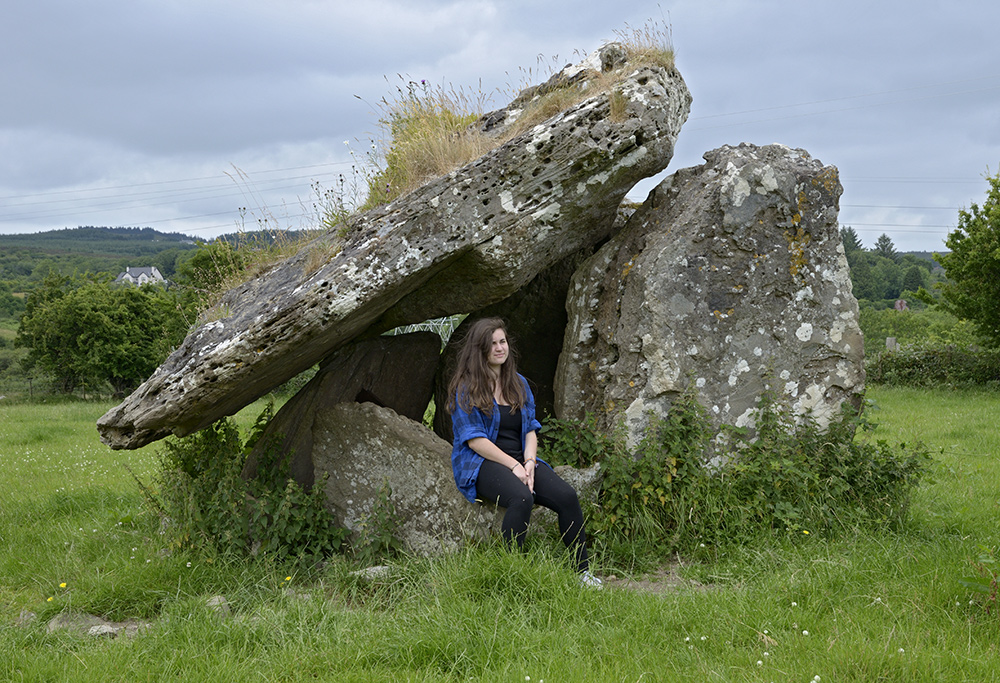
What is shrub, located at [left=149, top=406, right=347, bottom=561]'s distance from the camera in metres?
6.20

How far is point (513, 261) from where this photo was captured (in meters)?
6.45

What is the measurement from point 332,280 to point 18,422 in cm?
1542

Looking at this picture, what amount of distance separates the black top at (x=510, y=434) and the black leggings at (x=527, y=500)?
230mm

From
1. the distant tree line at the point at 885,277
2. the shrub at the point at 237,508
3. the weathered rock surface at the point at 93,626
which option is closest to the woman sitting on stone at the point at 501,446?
the shrub at the point at 237,508

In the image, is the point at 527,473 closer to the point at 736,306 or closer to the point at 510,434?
the point at 510,434

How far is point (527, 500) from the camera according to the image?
5535mm

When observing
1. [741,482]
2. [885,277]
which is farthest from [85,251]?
[741,482]

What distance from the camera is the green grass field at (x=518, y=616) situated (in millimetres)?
4078

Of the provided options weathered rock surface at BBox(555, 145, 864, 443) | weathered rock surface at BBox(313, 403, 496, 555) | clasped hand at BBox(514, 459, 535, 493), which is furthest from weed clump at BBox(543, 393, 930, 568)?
weathered rock surface at BBox(313, 403, 496, 555)

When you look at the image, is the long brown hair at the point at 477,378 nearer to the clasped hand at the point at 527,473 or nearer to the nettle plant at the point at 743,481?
the clasped hand at the point at 527,473

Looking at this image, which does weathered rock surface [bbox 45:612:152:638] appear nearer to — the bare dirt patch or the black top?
the black top

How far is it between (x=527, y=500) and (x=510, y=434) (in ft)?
2.28

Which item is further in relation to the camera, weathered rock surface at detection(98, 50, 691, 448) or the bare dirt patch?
weathered rock surface at detection(98, 50, 691, 448)

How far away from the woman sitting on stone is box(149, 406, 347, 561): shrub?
144 cm
